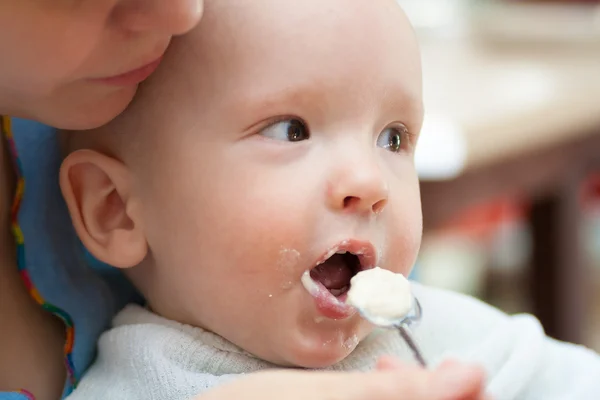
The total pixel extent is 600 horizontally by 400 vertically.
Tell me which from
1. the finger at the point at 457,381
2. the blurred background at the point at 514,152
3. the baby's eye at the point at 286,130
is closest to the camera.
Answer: the finger at the point at 457,381

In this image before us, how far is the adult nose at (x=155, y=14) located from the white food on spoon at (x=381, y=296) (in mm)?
219

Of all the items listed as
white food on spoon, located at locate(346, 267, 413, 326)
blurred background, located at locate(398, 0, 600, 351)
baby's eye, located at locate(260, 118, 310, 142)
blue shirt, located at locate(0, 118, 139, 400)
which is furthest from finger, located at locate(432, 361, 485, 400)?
blurred background, located at locate(398, 0, 600, 351)

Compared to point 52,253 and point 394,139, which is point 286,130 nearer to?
point 394,139

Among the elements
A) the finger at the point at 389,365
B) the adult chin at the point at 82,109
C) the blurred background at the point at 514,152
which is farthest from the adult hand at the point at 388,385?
the blurred background at the point at 514,152

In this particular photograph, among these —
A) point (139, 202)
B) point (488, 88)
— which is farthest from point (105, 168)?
point (488, 88)

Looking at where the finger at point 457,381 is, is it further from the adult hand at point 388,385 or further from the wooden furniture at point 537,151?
the wooden furniture at point 537,151

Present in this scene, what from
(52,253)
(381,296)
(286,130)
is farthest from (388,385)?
(52,253)

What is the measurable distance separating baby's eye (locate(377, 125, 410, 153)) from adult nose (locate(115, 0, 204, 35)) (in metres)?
0.21

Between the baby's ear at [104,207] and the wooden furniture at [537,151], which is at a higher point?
the baby's ear at [104,207]

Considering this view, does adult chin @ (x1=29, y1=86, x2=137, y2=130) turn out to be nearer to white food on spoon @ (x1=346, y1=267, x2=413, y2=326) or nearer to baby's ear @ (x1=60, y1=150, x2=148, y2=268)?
baby's ear @ (x1=60, y1=150, x2=148, y2=268)

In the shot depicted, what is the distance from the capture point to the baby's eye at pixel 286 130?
2.06 ft

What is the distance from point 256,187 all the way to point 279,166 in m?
0.03

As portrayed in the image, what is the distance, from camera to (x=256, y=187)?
1.99ft

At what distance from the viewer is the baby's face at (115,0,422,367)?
0.60m
